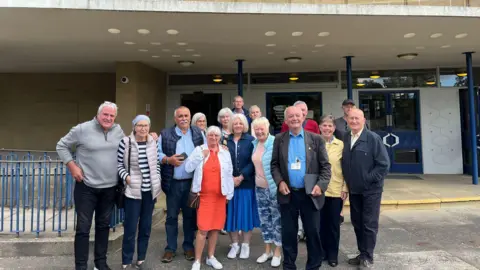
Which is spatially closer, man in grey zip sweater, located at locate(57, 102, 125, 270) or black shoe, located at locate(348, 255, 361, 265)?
man in grey zip sweater, located at locate(57, 102, 125, 270)

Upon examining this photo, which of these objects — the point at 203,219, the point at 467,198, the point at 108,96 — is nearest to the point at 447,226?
the point at 467,198

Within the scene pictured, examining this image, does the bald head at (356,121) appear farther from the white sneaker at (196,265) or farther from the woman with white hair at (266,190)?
the white sneaker at (196,265)

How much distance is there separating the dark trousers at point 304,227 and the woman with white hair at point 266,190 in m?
0.24

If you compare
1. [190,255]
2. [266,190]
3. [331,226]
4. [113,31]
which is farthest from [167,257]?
[113,31]

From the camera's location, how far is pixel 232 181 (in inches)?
143

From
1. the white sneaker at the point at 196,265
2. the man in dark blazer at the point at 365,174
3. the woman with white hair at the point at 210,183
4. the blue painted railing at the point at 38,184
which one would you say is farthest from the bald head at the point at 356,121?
the blue painted railing at the point at 38,184

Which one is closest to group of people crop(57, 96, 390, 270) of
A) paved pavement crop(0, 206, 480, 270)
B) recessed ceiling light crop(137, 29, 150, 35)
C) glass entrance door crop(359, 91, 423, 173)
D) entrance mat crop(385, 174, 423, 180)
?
paved pavement crop(0, 206, 480, 270)

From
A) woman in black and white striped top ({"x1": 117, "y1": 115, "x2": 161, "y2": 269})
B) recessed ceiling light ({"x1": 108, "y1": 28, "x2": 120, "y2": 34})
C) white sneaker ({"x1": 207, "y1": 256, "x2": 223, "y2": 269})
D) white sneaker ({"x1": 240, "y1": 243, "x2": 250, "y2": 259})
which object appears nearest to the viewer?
woman in black and white striped top ({"x1": 117, "y1": 115, "x2": 161, "y2": 269})

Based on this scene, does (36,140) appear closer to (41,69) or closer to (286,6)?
(41,69)

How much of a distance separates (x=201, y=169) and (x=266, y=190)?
75 cm

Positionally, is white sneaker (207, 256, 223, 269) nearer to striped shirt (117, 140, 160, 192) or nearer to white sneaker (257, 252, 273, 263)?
white sneaker (257, 252, 273, 263)

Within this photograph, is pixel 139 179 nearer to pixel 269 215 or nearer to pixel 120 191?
pixel 120 191

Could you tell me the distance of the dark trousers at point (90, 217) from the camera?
3314mm

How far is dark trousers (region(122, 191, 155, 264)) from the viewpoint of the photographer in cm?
346
